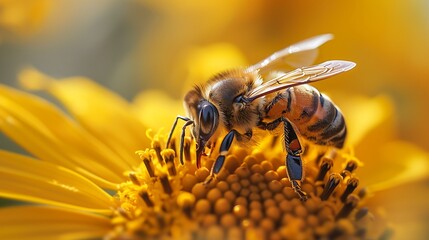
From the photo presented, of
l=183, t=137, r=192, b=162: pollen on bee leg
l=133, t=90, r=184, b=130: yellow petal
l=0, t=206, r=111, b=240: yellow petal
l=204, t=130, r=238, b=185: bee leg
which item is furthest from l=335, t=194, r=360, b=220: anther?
l=133, t=90, r=184, b=130: yellow petal

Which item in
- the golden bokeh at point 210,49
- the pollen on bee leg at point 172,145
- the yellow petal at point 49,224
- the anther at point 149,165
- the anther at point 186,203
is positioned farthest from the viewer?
the golden bokeh at point 210,49

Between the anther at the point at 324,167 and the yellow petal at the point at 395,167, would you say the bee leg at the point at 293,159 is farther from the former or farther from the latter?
the yellow petal at the point at 395,167

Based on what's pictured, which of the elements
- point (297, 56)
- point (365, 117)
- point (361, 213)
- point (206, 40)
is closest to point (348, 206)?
point (361, 213)

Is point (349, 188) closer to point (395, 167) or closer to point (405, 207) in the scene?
point (405, 207)

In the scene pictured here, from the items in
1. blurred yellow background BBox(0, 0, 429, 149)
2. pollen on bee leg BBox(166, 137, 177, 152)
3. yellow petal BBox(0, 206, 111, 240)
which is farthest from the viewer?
blurred yellow background BBox(0, 0, 429, 149)

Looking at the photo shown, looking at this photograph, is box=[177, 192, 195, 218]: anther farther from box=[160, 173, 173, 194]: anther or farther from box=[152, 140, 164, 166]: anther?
box=[152, 140, 164, 166]: anther

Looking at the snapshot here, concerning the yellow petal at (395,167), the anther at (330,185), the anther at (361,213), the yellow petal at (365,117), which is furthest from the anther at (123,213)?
the yellow petal at (365,117)
